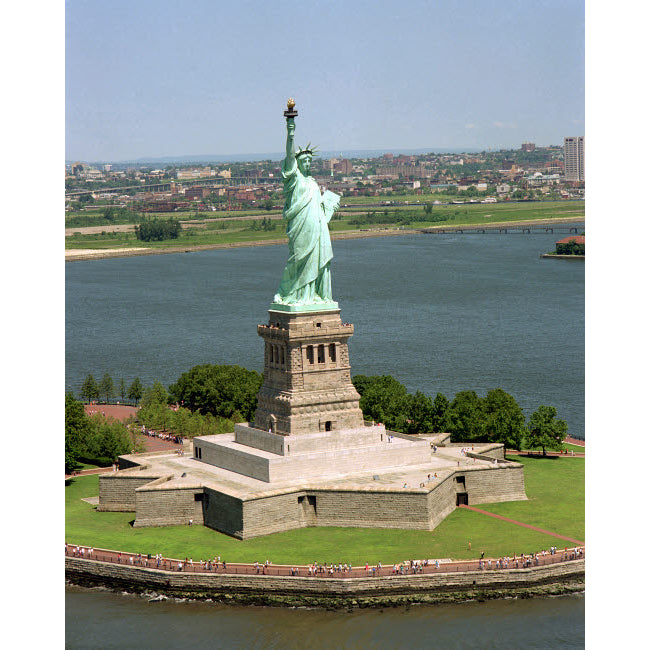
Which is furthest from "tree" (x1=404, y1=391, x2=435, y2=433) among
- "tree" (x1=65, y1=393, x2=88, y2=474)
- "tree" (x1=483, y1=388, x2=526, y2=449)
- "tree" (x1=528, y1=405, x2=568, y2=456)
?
"tree" (x1=65, y1=393, x2=88, y2=474)

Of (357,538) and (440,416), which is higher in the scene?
(440,416)

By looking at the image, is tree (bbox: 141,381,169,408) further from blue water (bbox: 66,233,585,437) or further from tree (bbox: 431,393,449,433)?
tree (bbox: 431,393,449,433)

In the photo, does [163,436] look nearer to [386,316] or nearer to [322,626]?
[322,626]

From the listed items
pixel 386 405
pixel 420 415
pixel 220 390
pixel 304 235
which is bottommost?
pixel 420 415

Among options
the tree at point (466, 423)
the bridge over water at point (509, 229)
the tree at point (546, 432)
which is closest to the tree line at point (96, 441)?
the tree at point (466, 423)

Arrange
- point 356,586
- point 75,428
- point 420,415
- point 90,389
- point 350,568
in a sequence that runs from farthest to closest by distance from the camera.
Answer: point 90,389 → point 420,415 → point 75,428 → point 350,568 → point 356,586

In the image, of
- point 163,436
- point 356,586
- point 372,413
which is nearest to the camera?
point 356,586

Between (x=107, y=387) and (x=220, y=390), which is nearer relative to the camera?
(x=220, y=390)

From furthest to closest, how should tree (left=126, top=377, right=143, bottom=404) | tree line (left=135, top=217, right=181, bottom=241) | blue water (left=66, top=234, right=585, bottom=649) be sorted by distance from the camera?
1. tree line (left=135, top=217, right=181, bottom=241)
2. tree (left=126, top=377, right=143, bottom=404)
3. blue water (left=66, top=234, right=585, bottom=649)

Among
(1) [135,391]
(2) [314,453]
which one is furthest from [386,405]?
(1) [135,391]
